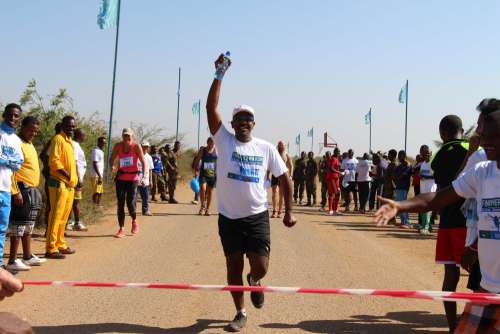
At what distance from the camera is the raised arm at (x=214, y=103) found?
558cm

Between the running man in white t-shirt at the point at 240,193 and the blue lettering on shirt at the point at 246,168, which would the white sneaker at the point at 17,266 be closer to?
the running man in white t-shirt at the point at 240,193

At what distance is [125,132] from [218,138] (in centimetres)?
591

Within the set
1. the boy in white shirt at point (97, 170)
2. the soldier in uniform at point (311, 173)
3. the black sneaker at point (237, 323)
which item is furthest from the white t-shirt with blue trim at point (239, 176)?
the soldier in uniform at point (311, 173)

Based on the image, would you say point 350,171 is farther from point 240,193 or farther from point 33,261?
point 240,193

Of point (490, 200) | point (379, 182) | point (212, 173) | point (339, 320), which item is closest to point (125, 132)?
point (212, 173)

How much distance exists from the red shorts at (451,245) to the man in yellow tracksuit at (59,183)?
5473 mm

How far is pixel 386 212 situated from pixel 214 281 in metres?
4.24

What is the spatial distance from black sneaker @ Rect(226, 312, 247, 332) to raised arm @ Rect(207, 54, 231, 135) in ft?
5.65

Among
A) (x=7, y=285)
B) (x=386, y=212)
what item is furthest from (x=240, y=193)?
(x=7, y=285)

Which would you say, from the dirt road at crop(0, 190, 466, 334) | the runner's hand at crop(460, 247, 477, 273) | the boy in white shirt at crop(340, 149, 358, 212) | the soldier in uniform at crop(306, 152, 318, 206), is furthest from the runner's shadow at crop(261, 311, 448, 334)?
the soldier in uniform at crop(306, 152, 318, 206)

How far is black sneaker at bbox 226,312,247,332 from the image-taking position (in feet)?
17.4

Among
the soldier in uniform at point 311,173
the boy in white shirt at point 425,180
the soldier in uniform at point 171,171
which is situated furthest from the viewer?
the soldier in uniform at point 311,173

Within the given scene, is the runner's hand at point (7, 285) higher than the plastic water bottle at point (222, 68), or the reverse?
the plastic water bottle at point (222, 68)

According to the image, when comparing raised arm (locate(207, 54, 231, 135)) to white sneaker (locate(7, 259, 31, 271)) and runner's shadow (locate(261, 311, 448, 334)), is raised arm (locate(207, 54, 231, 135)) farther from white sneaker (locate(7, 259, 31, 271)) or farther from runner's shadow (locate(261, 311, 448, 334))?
white sneaker (locate(7, 259, 31, 271))
